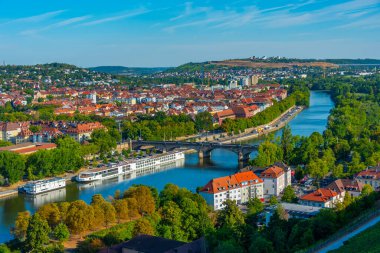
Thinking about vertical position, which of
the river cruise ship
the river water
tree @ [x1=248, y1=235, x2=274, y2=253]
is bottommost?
the river water

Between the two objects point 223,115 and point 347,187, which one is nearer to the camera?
point 347,187

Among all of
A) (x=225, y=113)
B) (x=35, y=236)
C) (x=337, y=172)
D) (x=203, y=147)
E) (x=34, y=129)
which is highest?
(x=34, y=129)

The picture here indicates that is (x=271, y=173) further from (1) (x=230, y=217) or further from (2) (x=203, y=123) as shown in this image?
(2) (x=203, y=123)

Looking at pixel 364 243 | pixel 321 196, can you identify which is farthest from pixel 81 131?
pixel 364 243

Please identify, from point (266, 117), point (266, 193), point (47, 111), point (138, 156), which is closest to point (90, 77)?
point (47, 111)

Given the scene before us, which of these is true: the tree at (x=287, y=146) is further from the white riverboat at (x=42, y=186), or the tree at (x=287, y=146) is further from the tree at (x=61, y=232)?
the tree at (x=61, y=232)

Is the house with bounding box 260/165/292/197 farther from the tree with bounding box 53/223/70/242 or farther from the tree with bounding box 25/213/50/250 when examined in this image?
the tree with bounding box 25/213/50/250

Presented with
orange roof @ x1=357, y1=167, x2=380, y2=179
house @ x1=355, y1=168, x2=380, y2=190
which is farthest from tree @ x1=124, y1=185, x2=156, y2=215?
orange roof @ x1=357, y1=167, x2=380, y2=179

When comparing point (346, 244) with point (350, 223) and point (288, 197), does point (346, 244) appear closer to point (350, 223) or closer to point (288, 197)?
point (350, 223)
